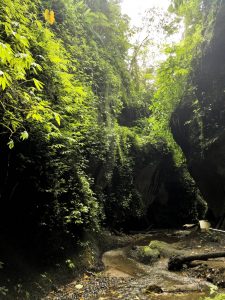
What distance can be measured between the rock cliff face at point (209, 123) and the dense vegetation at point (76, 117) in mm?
809

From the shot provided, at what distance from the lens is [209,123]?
13031 mm

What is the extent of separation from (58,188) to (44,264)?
1.93m

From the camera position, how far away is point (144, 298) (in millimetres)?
6309

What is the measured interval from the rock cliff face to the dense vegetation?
81 centimetres

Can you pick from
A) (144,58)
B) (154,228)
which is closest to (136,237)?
(154,228)

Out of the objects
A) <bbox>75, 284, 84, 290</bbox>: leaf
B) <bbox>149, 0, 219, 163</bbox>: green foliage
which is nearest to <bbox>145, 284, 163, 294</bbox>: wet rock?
<bbox>75, 284, 84, 290</bbox>: leaf

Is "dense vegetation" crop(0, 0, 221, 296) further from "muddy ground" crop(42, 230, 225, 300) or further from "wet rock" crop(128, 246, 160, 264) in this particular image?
"wet rock" crop(128, 246, 160, 264)

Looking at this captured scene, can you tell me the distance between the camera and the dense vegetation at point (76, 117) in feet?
19.5

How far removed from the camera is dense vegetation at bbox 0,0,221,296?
19.5 ft

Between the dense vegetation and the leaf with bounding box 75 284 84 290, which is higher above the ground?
the dense vegetation

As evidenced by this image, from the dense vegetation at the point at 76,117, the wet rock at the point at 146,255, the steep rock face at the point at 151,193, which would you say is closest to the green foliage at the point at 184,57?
the dense vegetation at the point at 76,117

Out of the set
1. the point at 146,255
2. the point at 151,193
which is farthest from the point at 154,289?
the point at 151,193

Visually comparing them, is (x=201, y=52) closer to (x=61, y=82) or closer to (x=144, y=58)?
(x=61, y=82)

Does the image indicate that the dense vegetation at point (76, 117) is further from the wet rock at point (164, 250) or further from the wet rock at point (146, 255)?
the wet rock at point (164, 250)
